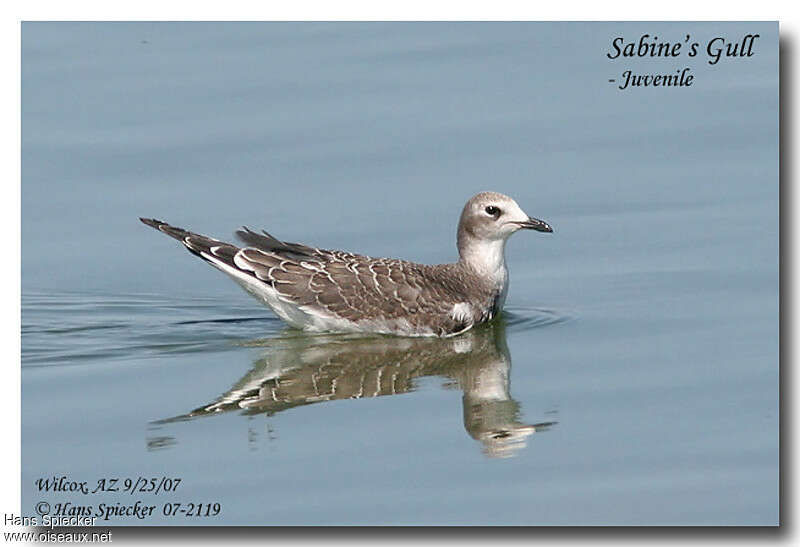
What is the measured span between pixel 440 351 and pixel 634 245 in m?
2.52

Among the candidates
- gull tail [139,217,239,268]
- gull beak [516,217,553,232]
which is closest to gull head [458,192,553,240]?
gull beak [516,217,553,232]

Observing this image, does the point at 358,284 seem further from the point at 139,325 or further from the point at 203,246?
the point at 139,325

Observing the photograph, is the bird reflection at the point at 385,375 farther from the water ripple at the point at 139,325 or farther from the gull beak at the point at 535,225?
the gull beak at the point at 535,225

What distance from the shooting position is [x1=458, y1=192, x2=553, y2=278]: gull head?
1581cm

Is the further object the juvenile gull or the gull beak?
the gull beak

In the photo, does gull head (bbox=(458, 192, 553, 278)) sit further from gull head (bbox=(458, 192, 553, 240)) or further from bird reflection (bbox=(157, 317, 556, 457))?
bird reflection (bbox=(157, 317, 556, 457))

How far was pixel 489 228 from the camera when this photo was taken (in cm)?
1591

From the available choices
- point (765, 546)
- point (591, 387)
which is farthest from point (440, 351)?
point (765, 546)

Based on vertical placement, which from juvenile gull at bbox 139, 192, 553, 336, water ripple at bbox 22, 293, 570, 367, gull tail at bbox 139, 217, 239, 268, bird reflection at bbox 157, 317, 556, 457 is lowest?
bird reflection at bbox 157, 317, 556, 457

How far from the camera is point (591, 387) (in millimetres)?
13914

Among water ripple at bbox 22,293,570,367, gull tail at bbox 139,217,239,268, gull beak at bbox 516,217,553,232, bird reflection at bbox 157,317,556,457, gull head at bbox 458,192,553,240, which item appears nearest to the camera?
bird reflection at bbox 157,317,556,457

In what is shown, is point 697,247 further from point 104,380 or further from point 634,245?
point 104,380

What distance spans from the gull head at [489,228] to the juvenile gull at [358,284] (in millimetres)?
11

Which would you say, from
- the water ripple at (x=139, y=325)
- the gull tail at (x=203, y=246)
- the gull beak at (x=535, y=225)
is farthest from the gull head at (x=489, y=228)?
the gull tail at (x=203, y=246)
